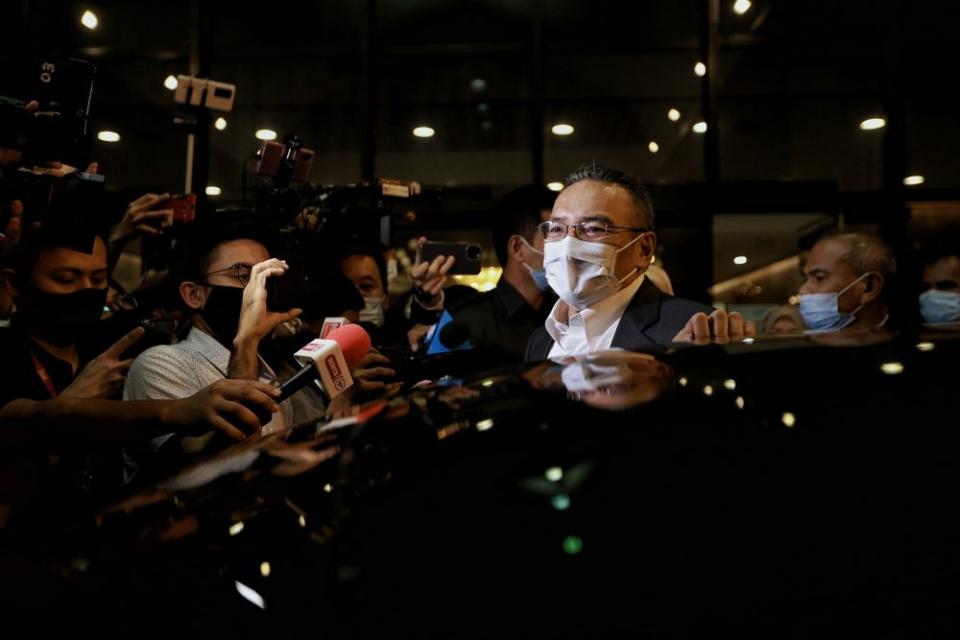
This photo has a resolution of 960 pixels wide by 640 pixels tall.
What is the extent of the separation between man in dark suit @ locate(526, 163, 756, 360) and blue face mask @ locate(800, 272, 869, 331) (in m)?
1.15

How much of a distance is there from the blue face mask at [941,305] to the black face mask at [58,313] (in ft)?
16.2

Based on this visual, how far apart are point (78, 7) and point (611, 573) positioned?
31.9 ft

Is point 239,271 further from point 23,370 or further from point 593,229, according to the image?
point 593,229

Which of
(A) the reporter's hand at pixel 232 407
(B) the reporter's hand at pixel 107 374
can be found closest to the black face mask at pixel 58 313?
(B) the reporter's hand at pixel 107 374

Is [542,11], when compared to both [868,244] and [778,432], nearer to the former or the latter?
[868,244]

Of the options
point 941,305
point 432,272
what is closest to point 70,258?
point 432,272

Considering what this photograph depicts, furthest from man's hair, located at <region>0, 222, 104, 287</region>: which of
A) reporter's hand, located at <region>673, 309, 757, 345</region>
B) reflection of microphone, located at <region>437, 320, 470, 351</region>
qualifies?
reporter's hand, located at <region>673, 309, 757, 345</region>

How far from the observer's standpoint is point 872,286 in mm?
3578

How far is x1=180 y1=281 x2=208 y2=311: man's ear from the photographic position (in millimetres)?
2747

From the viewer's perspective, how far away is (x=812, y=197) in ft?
26.9

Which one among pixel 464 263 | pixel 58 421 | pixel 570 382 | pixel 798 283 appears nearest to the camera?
pixel 570 382

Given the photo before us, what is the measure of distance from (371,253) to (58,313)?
174 centimetres

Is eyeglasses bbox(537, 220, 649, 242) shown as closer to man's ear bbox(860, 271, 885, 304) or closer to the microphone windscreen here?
the microphone windscreen

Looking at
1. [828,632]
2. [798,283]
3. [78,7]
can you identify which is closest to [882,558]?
[828,632]
